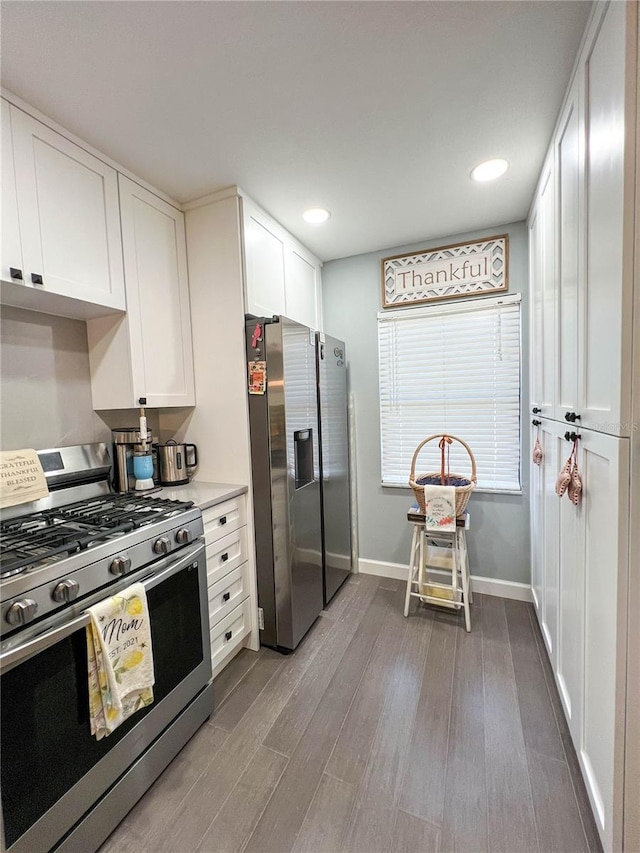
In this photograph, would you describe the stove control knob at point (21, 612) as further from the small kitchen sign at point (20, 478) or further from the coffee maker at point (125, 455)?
the coffee maker at point (125, 455)

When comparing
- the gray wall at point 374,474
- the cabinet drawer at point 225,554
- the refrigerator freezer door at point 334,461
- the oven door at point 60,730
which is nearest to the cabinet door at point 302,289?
the gray wall at point 374,474

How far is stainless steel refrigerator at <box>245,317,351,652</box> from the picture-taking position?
180 cm

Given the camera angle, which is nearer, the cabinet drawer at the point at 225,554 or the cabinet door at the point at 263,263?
the cabinet drawer at the point at 225,554

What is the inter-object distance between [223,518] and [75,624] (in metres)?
0.77

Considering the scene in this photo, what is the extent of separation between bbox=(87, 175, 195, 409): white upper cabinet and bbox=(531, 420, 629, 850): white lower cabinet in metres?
1.77

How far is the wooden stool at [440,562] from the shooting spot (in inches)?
82.2

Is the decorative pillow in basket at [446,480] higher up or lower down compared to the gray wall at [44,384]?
lower down

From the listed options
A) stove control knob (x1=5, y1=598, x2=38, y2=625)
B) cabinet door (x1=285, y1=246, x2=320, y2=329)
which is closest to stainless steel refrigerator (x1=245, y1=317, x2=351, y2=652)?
cabinet door (x1=285, y1=246, x2=320, y2=329)

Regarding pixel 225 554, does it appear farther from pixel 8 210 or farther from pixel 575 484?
pixel 8 210

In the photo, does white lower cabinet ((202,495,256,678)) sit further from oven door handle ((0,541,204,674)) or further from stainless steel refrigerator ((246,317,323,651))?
oven door handle ((0,541,204,674))

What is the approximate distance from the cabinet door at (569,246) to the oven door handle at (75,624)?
151cm

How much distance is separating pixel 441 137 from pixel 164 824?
2.70 m

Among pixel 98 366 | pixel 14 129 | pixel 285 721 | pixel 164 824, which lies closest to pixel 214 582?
pixel 285 721

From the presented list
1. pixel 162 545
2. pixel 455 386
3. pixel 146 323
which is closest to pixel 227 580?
pixel 162 545
